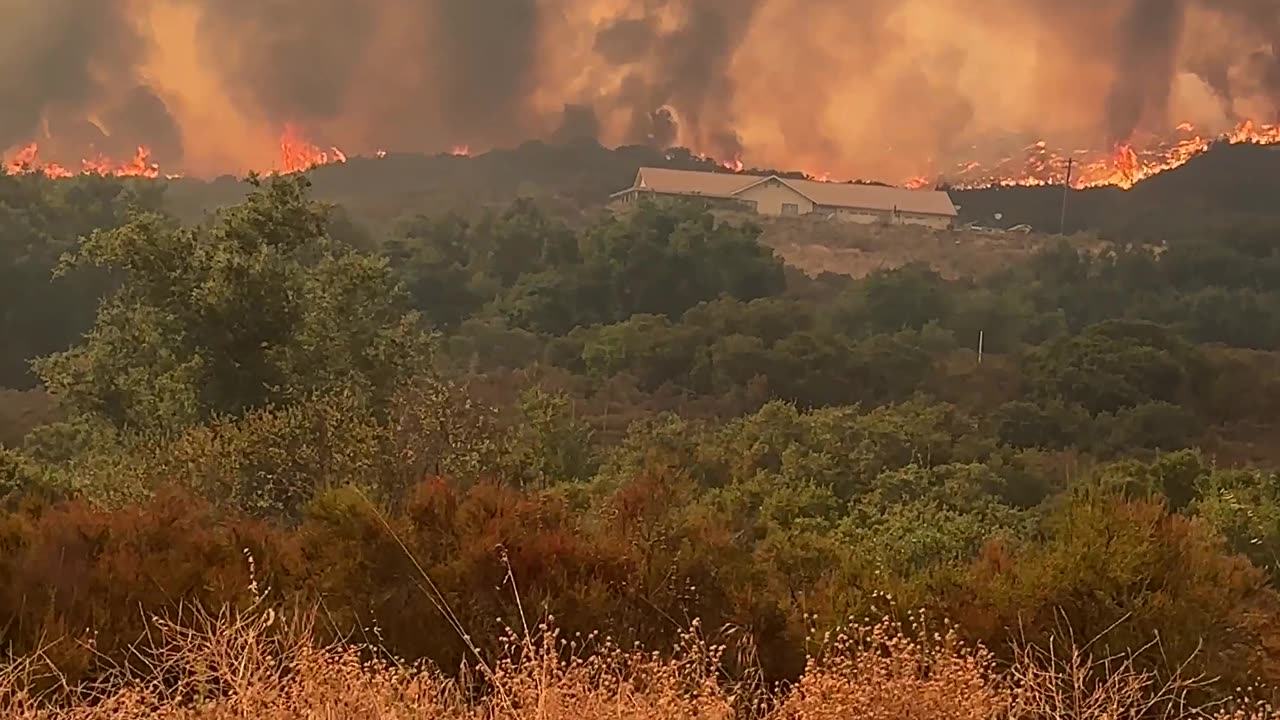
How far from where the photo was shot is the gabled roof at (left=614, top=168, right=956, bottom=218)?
61.9 meters

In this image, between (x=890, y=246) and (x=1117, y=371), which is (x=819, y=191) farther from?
(x=1117, y=371)

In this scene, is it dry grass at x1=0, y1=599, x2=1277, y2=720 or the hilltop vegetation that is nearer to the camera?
dry grass at x1=0, y1=599, x2=1277, y2=720

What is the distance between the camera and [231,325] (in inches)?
673

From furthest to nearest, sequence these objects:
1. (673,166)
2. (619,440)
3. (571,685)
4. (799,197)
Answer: (673,166) < (799,197) < (619,440) < (571,685)

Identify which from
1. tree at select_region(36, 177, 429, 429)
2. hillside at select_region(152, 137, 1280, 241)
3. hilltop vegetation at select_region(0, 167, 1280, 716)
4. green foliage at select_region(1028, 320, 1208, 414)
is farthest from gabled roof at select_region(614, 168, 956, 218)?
tree at select_region(36, 177, 429, 429)

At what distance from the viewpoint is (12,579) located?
6.00 metres

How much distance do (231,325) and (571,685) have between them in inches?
532

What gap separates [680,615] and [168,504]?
3.42m

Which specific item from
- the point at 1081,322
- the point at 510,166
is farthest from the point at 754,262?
the point at 510,166

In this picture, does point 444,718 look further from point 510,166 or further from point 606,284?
point 510,166

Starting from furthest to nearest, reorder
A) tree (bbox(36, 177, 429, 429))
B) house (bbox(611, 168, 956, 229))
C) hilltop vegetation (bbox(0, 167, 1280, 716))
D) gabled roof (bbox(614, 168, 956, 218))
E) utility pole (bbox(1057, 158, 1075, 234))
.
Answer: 1. gabled roof (bbox(614, 168, 956, 218))
2. house (bbox(611, 168, 956, 229))
3. utility pole (bbox(1057, 158, 1075, 234))
4. tree (bbox(36, 177, 429, 429))
5. hilltop vegetation (bbox(0, 167, 1280, 716))

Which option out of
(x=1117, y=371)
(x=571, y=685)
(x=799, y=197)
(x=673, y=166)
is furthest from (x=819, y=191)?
(x=571, y=685)

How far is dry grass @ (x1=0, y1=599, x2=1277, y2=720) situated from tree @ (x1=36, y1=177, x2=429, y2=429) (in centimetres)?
1175

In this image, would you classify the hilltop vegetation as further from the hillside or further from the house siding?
the house siding
